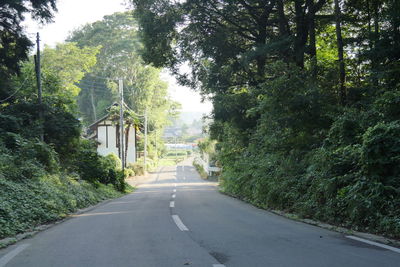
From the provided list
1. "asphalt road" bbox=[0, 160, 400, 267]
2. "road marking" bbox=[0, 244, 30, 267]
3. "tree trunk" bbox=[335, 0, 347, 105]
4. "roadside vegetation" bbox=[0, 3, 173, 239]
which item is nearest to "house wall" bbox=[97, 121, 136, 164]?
"roadside vegetation" bbox=[0, 3, 173, 239]

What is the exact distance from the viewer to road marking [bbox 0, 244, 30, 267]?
5935 millimetres

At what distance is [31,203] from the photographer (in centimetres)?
1148

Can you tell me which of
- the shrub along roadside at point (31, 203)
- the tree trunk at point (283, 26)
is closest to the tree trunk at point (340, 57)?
the tree trunk at point (283, 26)

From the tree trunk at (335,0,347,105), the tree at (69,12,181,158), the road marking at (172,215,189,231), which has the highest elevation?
the tree at (69,12,181,158)

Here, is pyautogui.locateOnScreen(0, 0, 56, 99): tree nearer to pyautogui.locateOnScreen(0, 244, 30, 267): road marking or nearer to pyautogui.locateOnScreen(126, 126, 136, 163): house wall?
pyautogui.locateOnScreen(0, 244, 30, 267): road marking

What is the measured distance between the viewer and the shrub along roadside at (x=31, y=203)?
9414mm

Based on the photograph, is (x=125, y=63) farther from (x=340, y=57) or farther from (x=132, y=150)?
(x=340, y=57)

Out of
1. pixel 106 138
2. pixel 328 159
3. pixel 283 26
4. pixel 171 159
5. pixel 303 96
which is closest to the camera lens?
pixel 328 159

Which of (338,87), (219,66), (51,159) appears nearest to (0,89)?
(51,159)

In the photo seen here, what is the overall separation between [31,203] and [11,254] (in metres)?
5.24

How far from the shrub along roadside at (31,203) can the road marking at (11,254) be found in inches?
56.7

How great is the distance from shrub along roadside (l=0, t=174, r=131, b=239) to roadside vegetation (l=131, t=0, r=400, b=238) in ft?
23.7

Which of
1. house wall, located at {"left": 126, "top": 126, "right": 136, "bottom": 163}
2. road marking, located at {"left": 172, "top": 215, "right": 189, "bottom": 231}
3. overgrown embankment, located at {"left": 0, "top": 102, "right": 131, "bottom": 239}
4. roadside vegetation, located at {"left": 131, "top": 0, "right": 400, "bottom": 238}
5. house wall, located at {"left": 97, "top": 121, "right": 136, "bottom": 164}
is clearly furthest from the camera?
house wall, located at {"left": 126, "top": 126, "right": 136, "bottom": 163}

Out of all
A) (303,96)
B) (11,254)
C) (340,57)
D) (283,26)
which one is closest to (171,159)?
(283,26)
